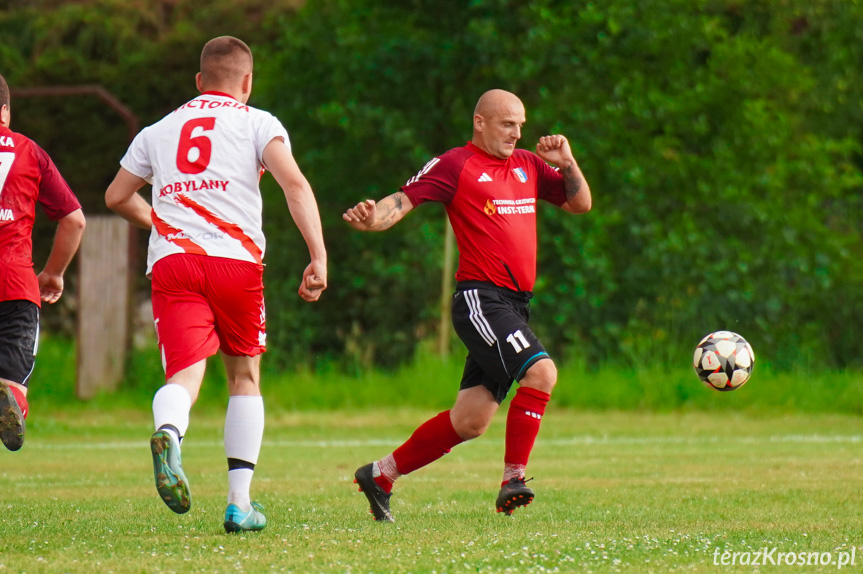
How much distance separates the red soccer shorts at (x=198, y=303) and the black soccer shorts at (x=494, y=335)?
51.7 inches

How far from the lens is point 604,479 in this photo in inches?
314

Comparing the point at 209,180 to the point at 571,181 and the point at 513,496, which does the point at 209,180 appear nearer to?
the point at 513,496

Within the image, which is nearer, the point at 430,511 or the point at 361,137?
the point at 430,511

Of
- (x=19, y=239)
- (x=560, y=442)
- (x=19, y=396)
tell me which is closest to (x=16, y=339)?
(x=19, y=396)

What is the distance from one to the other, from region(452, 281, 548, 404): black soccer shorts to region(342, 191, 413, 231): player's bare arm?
19.9 inches

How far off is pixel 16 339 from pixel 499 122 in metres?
2.70

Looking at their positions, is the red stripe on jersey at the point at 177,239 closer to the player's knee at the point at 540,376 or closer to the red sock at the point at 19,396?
the red sock at the point at 19,396

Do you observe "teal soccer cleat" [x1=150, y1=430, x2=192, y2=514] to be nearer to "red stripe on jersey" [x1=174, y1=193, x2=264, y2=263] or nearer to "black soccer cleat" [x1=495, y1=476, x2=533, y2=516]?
"red stripe on jersey" [x1=174, y1=193, x2=264, y2=263]

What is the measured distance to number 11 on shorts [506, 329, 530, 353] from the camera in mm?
5836

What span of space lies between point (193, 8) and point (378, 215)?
16361 mm

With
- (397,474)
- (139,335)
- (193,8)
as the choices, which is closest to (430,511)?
(397,474)

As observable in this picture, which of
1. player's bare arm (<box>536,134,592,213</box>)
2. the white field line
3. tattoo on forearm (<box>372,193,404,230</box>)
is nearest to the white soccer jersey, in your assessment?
tattoo on forearm (<box>372,193,404,230</box>)

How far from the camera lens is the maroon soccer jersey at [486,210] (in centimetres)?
609

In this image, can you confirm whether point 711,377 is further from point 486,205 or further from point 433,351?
point 433,351
